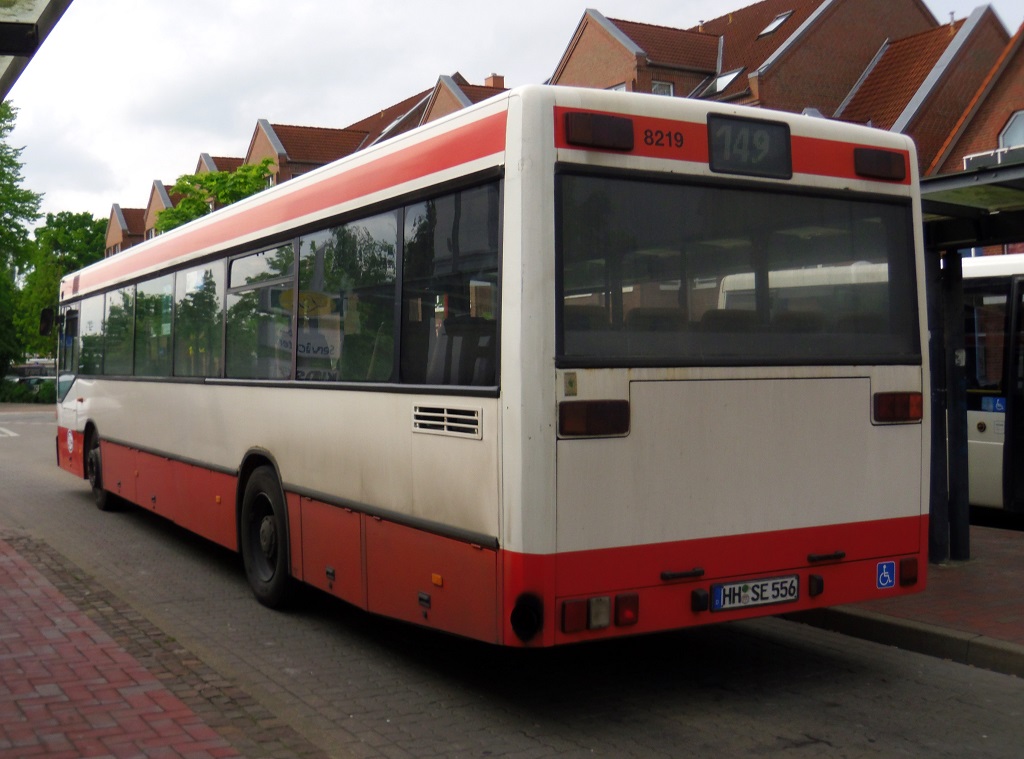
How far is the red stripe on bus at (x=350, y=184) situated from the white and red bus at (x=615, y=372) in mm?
29

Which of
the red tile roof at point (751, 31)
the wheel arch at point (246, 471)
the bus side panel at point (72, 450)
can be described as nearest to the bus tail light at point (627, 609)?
the wheel arch at point (246, 471)

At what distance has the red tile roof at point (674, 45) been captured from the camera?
4125 centimetres

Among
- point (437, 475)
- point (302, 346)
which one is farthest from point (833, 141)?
point (302, 346)

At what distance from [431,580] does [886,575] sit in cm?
237

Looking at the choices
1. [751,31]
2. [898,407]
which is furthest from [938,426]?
[751,31]

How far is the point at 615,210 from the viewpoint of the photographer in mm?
5535

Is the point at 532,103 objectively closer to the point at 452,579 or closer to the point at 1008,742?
the point at 452,579

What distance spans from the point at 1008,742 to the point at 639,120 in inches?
129

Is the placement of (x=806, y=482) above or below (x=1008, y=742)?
above

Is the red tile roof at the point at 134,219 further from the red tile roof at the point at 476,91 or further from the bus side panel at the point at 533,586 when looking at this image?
the bus side panel at the point at 533,586

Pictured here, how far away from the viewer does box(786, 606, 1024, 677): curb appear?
21.7 ft

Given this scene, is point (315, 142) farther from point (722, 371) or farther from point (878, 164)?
point (722, 371)

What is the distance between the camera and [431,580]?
5910 millimetres

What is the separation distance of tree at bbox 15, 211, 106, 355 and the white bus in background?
49287 mm
